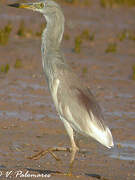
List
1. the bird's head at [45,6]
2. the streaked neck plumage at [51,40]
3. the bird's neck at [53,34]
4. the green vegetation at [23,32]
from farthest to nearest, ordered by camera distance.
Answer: the green vegetation at [23,32], the bird's head at [45,6], the bird's neck at [53,34], the streaked neck plumage at [51,40]

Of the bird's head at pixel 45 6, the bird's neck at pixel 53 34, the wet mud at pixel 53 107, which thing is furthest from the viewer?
the wet mud at pixel 53 107

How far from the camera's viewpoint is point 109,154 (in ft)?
28.2

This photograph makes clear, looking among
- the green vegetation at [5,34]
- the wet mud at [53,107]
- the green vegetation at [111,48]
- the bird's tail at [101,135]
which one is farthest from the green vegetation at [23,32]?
the bird's tail at [101,135]

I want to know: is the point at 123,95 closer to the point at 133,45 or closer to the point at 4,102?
the point at 4,102

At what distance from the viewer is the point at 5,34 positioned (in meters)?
16.0

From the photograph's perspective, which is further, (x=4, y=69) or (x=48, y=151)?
(x=4, y=69)

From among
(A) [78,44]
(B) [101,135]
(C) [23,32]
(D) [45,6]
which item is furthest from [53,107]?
(C) [23,32]

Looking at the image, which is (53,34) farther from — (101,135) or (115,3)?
(115,3)

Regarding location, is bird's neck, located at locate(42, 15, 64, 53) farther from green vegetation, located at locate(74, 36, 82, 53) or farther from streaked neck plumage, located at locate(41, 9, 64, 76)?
green vegetation, located at locate(74, 36, 82, 53)

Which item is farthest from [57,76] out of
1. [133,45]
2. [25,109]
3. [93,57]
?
[133,45]

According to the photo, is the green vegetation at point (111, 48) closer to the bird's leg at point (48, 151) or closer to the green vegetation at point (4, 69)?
the green vegetation at point (4, 69)

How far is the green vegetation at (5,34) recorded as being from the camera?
15.5m

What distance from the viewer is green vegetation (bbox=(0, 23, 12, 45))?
15523mm

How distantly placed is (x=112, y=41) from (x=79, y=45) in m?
1.85
